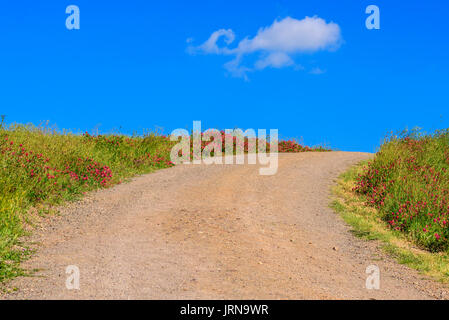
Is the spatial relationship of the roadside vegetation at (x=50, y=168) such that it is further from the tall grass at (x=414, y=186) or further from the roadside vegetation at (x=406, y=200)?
the tall grass at (x=414, y=186)

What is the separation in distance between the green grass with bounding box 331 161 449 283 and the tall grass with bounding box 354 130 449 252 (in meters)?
0.25

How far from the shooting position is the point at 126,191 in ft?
48.1

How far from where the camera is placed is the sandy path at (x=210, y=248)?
270 inches

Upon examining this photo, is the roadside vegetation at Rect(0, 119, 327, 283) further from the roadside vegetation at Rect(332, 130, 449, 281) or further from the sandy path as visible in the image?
the roadside vegetation at Rect(332, 130, 449, 281)

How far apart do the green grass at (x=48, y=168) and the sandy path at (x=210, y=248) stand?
1.93 ft

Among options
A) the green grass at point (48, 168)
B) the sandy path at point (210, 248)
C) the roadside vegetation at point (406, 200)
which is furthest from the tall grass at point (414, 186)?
the green grass at point (48, 168)

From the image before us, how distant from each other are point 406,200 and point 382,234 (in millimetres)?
2211

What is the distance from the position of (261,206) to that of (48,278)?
7.05 m

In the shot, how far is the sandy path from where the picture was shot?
685cm

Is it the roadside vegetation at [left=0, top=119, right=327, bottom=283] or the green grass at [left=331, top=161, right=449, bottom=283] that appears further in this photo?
the roadside vegetation at [left=0, top=119, right=327, bottom=283]

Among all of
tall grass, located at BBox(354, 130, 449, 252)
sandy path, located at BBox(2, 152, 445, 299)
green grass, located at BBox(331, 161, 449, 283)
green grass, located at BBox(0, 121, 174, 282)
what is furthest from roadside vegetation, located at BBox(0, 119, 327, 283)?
tall grass, located at BBox(354, 130, 449, 252)
